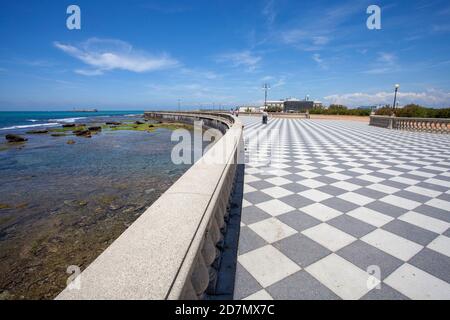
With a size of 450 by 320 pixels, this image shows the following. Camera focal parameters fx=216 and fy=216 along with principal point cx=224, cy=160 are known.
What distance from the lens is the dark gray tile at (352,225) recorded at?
3.04 metres

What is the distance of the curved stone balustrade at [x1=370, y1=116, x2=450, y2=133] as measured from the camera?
48.8 ft

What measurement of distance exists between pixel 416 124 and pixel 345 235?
18658mm

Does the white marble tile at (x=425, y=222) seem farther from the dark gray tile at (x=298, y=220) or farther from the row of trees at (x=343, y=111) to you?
the row of trees at (x=343, y=111)

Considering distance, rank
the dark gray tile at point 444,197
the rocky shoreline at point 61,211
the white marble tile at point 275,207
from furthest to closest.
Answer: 1. the dark gray tile at point 444,197
2. the rocky shoreline at point 61,211
3. the white marble tile at point 275,207

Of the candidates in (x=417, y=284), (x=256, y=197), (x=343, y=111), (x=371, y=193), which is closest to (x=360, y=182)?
(x=371, y=193)

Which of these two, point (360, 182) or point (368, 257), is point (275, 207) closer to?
point (368, 257)

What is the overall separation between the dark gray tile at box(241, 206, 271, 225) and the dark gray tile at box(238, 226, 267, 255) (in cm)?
27

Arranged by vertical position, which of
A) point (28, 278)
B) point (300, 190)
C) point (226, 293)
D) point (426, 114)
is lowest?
point (28, 278)

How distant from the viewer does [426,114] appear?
22734 mm

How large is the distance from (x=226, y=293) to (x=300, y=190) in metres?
3.01

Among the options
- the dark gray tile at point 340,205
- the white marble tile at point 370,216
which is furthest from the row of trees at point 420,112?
the white marble tile at point 370,216

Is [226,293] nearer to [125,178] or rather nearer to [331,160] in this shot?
[331,160]

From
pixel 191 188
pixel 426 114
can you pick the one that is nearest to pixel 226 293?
Result: pixel 191 188

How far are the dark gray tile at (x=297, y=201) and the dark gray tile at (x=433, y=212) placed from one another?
1738 mm
